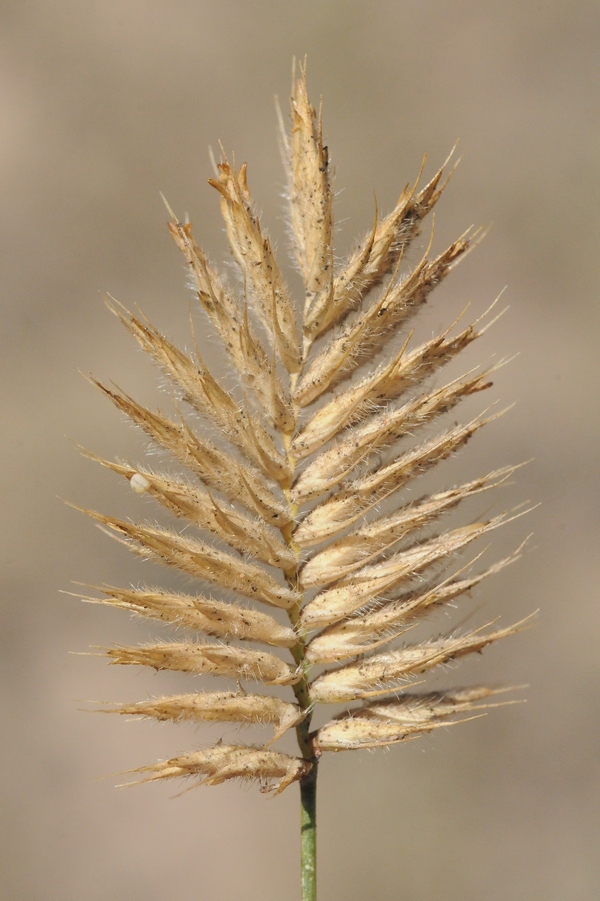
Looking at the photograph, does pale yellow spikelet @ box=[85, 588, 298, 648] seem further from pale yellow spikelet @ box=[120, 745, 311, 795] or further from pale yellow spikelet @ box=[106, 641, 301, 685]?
pale yellow spikelet @ box=[120, 745, 311, 795]

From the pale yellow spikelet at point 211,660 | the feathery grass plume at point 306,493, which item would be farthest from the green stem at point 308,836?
the pale yellow spikelet at point 211,660

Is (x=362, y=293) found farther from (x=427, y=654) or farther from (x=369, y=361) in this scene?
(x=427, y=654)

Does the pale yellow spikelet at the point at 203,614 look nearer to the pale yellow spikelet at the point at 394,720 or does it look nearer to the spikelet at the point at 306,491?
the spikelet at the point at 306,491

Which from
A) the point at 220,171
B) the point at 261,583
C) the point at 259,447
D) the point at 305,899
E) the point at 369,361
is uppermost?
the point at 220,171

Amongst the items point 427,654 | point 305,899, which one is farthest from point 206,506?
point 305,899

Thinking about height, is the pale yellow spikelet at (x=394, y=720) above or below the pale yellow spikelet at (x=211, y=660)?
below

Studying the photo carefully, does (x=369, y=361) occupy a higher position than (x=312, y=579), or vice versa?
(x=369, y=361)

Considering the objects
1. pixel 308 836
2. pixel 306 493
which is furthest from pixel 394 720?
pixel 306 493

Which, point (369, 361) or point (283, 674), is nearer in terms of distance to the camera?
point (283, 674)
